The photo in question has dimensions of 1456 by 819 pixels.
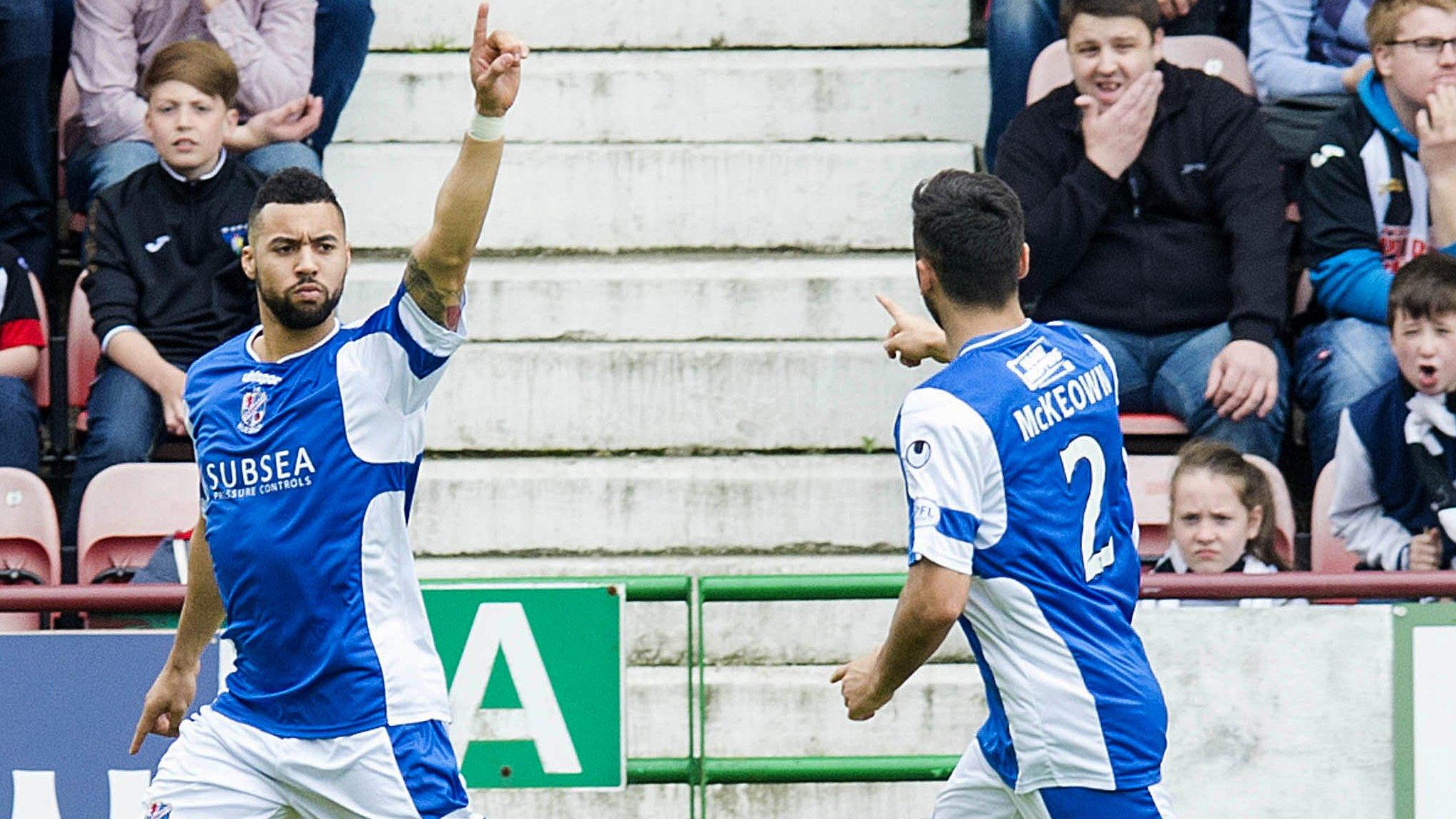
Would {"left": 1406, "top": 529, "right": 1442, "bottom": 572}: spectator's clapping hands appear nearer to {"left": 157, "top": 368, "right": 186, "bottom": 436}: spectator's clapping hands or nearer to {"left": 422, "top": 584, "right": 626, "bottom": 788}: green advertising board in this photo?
{"left": 422, "top": 584, "right": 626, "bottom": 788}: green advertising board

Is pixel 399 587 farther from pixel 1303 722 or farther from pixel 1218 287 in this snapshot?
pixel 1218 287

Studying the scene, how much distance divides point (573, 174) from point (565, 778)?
308cm

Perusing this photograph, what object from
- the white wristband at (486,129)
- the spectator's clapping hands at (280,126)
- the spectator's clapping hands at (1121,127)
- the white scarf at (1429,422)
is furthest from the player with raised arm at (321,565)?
the spectator's clapping hands at (1121,127)

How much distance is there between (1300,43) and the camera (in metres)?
7.38

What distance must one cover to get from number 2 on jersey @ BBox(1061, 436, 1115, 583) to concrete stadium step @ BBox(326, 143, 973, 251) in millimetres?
3631

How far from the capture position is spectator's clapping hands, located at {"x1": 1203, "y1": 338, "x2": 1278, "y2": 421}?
6.38 metres

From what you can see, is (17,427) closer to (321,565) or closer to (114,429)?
(114,429)

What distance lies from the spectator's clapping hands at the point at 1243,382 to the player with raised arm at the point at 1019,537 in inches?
96.6

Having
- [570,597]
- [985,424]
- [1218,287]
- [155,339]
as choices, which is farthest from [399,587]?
[1218,287]

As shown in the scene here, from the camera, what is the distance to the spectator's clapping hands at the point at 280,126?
7.29 meters

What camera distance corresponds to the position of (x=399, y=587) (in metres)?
4.31

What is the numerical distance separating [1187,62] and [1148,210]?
94cm

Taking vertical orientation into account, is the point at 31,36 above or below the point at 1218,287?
above

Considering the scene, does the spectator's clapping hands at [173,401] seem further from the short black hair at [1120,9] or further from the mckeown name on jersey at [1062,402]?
the mckeown name on jersey at [1062,402]
